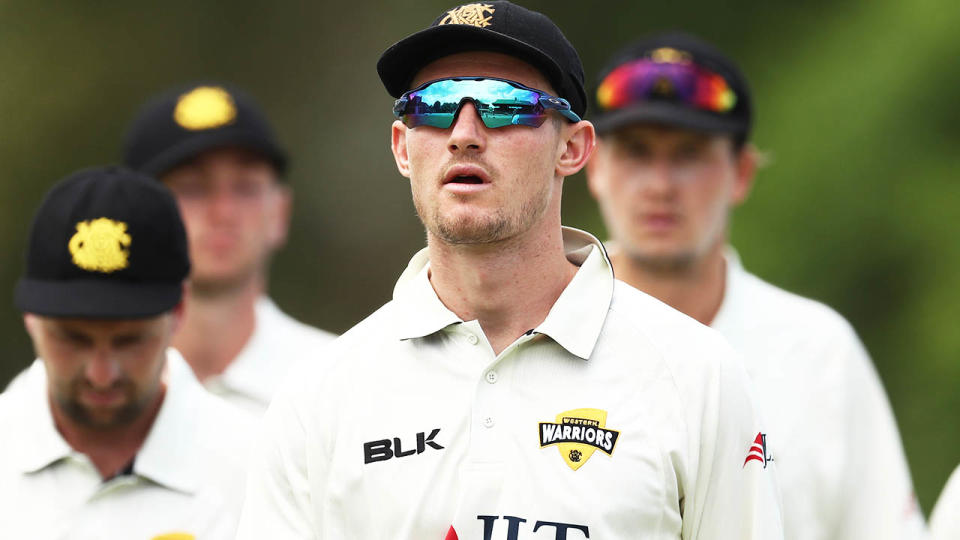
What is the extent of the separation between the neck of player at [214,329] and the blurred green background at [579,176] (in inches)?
191

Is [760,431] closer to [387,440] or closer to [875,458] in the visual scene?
[387,440]

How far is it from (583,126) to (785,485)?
91.0 inches

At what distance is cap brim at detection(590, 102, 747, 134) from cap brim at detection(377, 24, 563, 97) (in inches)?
116

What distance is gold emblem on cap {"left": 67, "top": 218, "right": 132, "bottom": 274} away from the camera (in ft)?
22.1

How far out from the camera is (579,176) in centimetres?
1564

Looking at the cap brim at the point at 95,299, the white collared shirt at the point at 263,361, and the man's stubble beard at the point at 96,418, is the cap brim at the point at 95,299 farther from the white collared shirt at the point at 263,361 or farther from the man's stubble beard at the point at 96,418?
the white collared shirt at the point at 263,361

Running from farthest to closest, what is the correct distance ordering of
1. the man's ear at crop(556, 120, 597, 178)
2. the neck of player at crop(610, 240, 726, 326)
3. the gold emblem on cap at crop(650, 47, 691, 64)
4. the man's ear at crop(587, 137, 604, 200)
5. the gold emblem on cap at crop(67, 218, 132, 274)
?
the man's ear at crop(587, 137, 604, 200) < the gold emblem on cap at crop(650, 47, 691, 64) < the neck of player at crop(610, 240, 726, 326) < the gold emblem on cap at crop(67, 218, 132, 274) < the man's ear at crop(556, 120, 597, 178)

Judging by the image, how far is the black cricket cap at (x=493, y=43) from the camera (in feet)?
17.0

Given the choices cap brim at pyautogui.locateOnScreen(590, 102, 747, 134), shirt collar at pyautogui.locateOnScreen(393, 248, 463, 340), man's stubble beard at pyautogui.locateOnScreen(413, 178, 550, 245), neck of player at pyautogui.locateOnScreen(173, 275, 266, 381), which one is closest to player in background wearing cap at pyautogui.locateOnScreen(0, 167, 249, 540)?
shirt collar at pyautogui.locateOnScreen(393, 248, 463, 340)

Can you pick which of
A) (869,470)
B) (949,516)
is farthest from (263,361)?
(949,516)

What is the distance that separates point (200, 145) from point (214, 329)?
942 millimetres

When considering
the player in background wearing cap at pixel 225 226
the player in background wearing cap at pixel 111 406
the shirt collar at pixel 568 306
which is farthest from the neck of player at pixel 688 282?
the shirt collar at pixel 568 306

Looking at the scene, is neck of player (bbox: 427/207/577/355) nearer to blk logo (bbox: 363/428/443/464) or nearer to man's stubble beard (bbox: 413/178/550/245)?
man's stubble beard (bbox: 413/178/550/245)

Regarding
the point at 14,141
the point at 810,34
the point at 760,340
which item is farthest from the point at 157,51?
the point at 760,340
